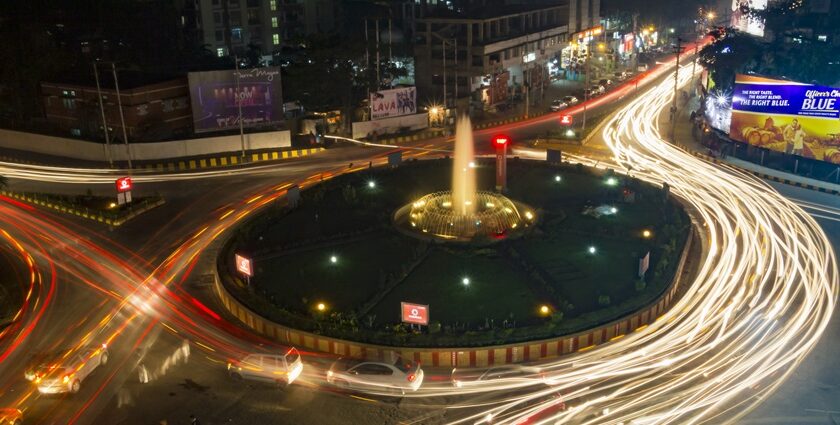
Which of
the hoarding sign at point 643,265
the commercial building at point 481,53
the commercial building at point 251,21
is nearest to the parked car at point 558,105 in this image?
the commercial building at point 481,53

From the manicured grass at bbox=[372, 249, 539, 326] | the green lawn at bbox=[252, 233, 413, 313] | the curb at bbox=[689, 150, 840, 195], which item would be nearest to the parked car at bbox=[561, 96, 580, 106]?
the curb at bbox=[689, 150, 840, 195]

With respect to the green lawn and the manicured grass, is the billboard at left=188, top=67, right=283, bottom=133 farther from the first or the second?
the manicured grass

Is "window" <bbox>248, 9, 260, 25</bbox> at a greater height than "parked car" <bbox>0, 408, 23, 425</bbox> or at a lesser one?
greater

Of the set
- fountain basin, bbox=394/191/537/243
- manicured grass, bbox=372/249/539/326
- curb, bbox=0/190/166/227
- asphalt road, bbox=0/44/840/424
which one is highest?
fountain basin, bbox=394/191/537/243

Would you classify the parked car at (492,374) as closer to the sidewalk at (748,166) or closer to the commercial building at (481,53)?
the sidewalk at (748,166)

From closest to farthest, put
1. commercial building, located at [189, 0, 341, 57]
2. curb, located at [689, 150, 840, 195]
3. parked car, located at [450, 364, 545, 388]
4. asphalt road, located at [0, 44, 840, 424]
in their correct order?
asphalt road, located at [0, 44, 840, 424] → parked car, located at [450, 364, 545, 388] → curb, located at [689, 150, 840, 195] → commercial building, located at [189, 0, 341, 57]

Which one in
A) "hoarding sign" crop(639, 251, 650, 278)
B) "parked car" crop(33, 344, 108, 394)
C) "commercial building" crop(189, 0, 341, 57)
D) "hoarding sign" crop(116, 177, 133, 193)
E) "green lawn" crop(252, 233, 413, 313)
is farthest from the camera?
"commercial building" crop(189, 0, 341, 57)

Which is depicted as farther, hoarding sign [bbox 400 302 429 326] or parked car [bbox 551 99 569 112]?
parked car [bbox 551 99 569 112]
